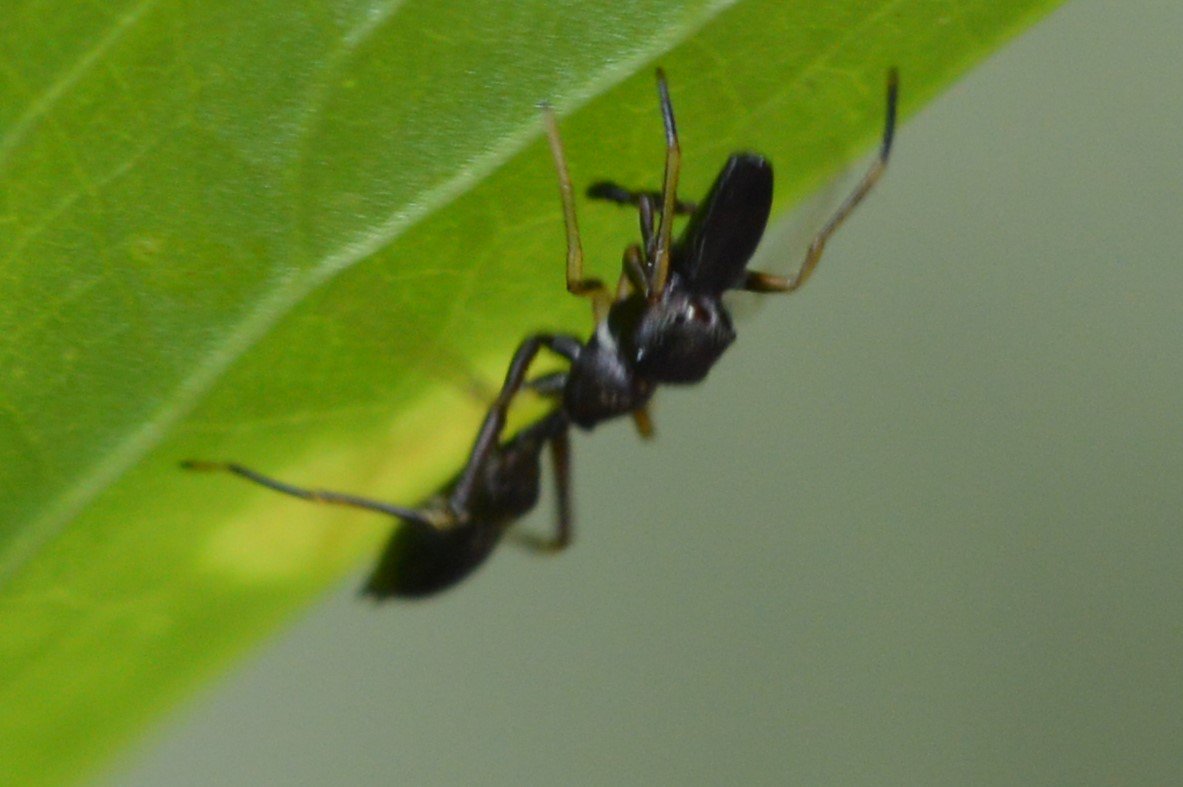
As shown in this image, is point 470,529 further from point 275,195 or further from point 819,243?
point 275,195

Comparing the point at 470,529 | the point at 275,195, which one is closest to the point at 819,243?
the point at 470,529

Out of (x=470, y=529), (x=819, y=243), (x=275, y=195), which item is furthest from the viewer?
(x=470, y=529)

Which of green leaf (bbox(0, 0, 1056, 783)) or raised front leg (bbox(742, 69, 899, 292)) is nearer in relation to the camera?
green leaf (bbox(0, 0, 1056, 783))

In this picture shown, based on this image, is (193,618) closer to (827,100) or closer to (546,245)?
(546,245)

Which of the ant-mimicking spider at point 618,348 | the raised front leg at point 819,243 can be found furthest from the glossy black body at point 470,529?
the raised front leg at point 819,243

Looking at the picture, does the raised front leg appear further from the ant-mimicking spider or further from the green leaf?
the green leaf

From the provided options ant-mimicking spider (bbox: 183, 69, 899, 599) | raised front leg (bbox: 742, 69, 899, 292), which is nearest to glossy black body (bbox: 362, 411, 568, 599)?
ant-mimicking spider (bbox: 183, 69, 899, 599)

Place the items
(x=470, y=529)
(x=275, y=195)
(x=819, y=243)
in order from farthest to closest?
(x=470, y=529)
(x=819, y=243)
(x=275, y=195)
